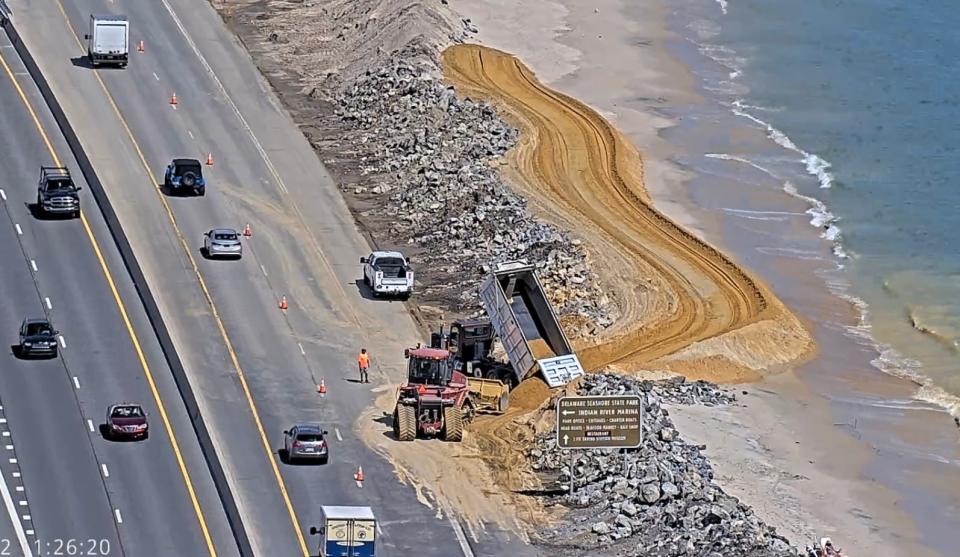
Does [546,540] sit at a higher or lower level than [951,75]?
higher

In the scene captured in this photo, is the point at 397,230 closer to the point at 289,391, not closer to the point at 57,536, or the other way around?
the point at 289,391

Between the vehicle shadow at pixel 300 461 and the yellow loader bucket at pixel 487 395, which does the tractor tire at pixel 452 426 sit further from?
the vehicle shadow at pixel 300 461

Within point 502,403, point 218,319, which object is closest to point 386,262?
point 218,319

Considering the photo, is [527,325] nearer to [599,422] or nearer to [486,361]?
[486,361]

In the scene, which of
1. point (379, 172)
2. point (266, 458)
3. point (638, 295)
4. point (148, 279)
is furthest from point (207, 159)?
point (266, 458)

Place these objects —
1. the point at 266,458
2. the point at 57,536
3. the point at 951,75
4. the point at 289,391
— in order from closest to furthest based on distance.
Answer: the point at 57,536
the point at 266,458
the point at 289,391
the point at 951,75

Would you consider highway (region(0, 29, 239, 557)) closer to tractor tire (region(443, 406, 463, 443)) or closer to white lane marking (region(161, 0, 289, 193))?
tractor tire (region(443, 406, 463, 443))

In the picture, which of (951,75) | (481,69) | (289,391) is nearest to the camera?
(289,391)

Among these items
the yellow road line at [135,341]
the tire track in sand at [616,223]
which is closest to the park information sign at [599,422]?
the yellow road line at [135,341]
